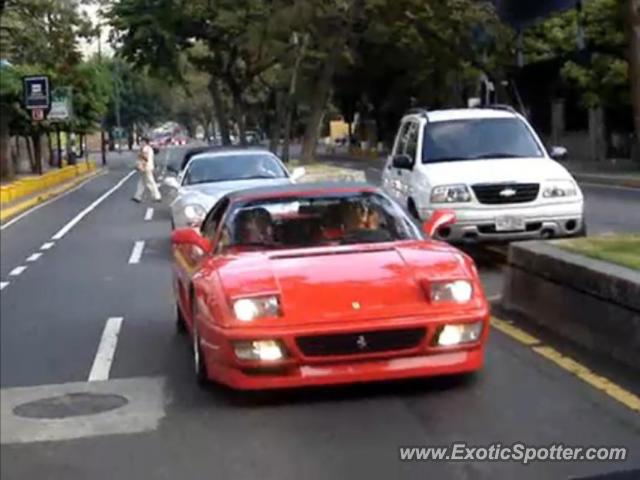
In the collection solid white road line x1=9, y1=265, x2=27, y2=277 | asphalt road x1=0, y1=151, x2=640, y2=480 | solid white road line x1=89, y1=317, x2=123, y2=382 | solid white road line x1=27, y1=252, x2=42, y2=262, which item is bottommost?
solid white road line x1=27, y1=252, x2=42, y2=262

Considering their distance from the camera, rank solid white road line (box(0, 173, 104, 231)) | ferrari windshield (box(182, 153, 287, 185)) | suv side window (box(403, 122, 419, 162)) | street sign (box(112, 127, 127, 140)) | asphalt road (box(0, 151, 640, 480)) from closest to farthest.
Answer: asphalt road (box(0, 151, 640, 480)) < suv side window (box(403, 122, 419, 162)) < ferrari windshield (box(182, 153, 287, 185)) < solid white road line (box(0, 173, 104, 231)) < street sign (box(112, 127, 127, 140))

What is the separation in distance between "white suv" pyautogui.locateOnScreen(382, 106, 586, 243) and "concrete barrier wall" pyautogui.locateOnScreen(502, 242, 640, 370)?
3.35 meters

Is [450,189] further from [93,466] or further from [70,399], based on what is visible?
[93,466]

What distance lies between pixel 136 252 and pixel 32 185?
2343cm

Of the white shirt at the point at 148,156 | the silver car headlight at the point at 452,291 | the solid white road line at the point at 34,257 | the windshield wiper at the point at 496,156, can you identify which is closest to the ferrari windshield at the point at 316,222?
the silver car headlight at the point at 452,291

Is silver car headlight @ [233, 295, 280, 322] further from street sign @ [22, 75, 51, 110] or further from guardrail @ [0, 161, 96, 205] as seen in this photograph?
street sign @ [22, 75, 51, 110]

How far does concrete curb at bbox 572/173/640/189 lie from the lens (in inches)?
1408

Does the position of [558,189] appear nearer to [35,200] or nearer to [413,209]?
[413,209]

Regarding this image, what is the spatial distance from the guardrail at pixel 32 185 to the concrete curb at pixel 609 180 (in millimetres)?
16327

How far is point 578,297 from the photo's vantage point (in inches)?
388

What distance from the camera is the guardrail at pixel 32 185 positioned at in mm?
37469

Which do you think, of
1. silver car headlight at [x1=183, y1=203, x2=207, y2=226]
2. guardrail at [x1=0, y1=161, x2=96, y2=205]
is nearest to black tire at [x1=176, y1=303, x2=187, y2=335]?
silver car headlight at [x1=183, y1=203, x2=207, y2=226]

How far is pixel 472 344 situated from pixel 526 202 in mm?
7225

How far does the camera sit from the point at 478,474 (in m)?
6.57
